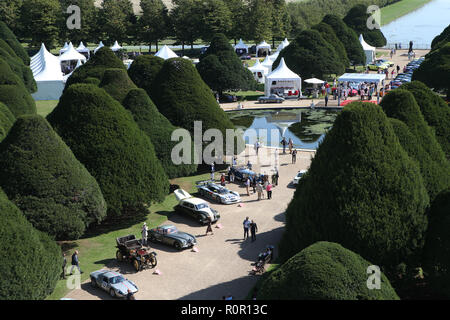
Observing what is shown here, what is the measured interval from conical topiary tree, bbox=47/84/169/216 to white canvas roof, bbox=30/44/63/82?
46.3m

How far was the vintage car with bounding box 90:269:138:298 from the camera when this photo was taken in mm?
24297

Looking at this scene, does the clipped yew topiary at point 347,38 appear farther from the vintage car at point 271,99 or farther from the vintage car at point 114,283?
the vintage car at point 114,283

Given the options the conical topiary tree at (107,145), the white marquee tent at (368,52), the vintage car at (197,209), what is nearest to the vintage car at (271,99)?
the white marquee tent at (368,52)

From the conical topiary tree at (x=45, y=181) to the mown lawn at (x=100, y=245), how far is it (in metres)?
1.79

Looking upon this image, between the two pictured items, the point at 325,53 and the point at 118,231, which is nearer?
the point at 118,231

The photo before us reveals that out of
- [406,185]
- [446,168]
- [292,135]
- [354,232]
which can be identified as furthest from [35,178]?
[292,135]

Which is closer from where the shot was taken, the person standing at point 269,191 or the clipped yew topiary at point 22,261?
the clipped yew topiary at point 22,261

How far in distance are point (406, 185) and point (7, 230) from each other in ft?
50.3

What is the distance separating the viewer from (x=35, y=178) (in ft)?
88.2

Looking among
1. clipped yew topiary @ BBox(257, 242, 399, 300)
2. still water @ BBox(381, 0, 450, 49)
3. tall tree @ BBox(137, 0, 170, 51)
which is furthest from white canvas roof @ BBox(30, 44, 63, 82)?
still water @ BBox(381, 0, 450, 49)

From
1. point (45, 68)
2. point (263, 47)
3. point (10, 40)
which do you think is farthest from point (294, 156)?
point (263, 47)

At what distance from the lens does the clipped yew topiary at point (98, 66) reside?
173 feet

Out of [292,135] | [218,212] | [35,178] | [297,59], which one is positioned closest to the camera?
[35,178]
